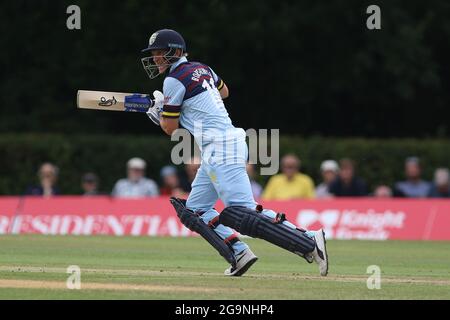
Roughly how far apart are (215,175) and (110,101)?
4.40ft

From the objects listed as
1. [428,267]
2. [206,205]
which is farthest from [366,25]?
[206,205]

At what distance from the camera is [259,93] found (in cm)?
2573

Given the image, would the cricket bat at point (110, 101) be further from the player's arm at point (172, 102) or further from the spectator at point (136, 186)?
the spectator at point (136, 186)

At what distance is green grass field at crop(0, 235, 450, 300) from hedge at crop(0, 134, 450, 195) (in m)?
6.99

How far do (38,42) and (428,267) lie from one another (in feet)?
48.1

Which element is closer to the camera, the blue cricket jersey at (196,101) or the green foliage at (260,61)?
the blue cricket jersey at (196,101)

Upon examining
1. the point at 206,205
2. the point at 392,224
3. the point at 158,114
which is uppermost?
the point at 158,114

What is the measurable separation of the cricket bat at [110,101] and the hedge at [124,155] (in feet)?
39.6

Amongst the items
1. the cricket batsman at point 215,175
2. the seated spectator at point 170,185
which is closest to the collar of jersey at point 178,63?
the cricket batsman at point 215,175

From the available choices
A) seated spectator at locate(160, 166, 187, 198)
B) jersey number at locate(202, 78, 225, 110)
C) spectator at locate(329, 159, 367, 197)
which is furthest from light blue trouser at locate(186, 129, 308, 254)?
seated spectator at locate(160, 166, 187, 198)

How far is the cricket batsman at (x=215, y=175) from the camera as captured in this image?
375 inches

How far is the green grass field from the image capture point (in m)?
8.38

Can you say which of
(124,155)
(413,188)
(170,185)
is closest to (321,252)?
(170,185)

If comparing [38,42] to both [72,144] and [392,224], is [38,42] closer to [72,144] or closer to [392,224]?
[72,144]
